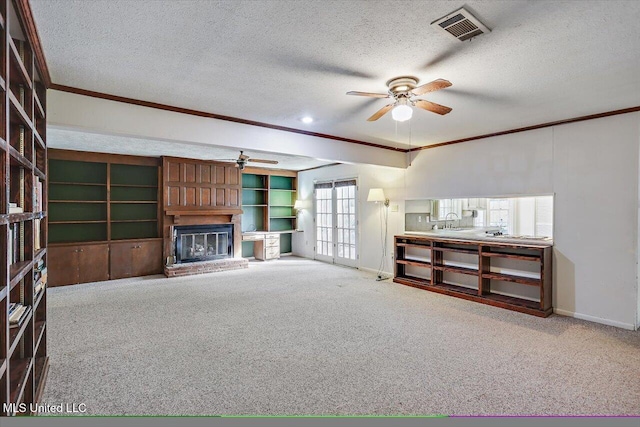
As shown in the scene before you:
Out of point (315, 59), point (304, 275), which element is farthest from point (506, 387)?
point (304, 275)

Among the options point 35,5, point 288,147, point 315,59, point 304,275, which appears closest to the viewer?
point 35,5

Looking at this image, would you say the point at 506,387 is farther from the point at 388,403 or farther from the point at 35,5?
the point at 35,5

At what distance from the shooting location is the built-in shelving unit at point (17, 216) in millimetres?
1369

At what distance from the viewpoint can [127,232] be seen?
6.59 metres

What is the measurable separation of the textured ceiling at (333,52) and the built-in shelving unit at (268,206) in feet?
15.9

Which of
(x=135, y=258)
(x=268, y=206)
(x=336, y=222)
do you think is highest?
(x=268, y=206)

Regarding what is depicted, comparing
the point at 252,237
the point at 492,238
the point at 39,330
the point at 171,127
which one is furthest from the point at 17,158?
the point at 252,237

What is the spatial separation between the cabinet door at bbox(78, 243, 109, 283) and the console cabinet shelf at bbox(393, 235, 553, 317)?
526 centimetres

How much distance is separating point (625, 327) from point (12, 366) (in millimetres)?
5407

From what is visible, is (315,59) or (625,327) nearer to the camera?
(315,59)

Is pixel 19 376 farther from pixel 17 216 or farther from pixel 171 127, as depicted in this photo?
pixel 171 127

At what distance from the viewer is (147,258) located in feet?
21.4

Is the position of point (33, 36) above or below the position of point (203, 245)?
above

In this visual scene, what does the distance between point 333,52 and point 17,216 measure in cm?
203
